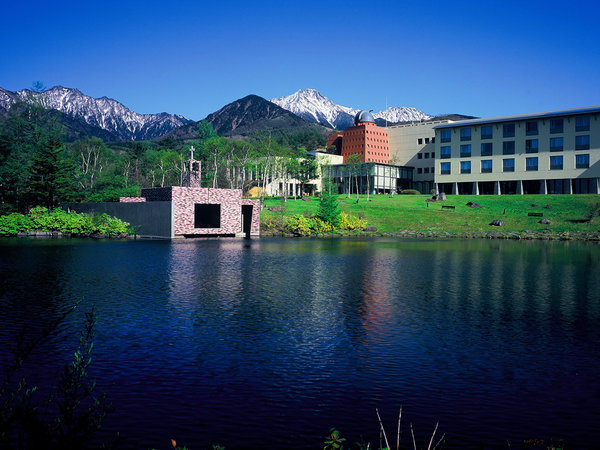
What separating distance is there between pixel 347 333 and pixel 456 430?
275 inches

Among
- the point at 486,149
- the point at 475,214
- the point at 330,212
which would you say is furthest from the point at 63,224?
the point at 486,149

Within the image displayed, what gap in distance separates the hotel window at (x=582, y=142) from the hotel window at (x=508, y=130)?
11.4 m

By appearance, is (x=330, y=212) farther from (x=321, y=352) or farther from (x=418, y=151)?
(x=418, y=151)

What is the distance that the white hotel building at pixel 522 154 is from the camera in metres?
93.0

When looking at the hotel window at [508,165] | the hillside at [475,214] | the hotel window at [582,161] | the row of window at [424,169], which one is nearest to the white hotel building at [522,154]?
the hotel window at [508,165]

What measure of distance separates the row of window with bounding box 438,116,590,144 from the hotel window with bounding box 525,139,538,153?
132 cm

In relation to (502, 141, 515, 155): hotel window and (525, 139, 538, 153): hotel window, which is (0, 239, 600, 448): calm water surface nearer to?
(525, 139, 538, 153): hotel window

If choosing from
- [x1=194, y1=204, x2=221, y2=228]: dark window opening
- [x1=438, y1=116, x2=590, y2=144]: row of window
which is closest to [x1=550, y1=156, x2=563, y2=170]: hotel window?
[x1=438, y1=116, x2=590, y2=144]: row of window

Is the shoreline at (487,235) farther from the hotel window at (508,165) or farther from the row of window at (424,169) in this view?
the row of window at (424,169)

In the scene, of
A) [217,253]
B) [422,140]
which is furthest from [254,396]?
[422,140]

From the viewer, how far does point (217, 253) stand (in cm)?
4297

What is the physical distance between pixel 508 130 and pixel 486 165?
7.85 meters

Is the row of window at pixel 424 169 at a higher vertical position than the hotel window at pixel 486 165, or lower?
higher

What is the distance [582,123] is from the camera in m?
93.1
